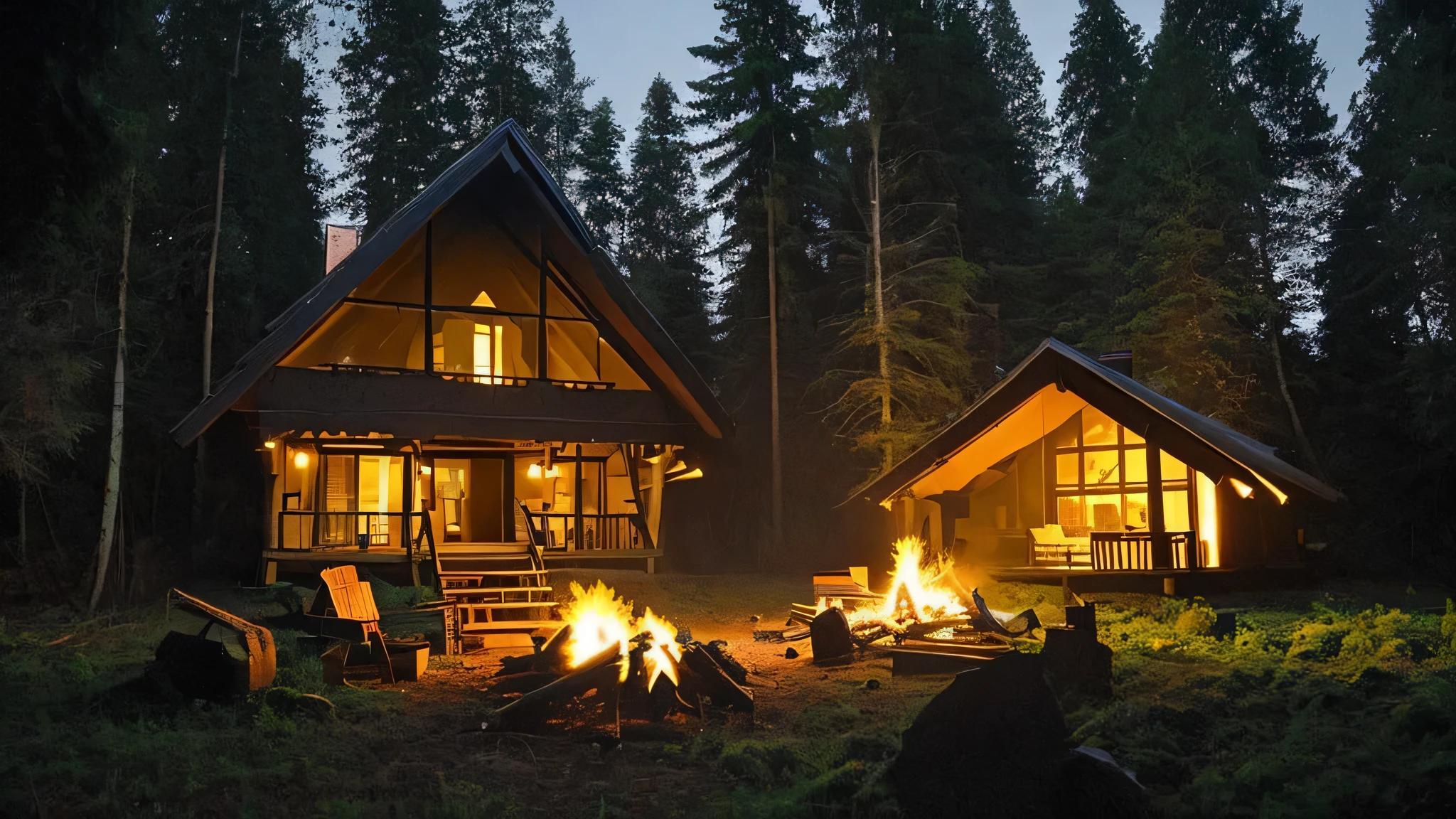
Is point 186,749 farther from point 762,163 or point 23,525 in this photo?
point 762,163

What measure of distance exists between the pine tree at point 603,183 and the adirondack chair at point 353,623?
26891mm

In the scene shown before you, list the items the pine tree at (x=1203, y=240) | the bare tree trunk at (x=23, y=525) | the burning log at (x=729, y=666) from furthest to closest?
1. the pine tree at (x=1203, y=240)
2. the bare tree trunk at (x=23, y=525)
3. the burning log at (x=729, y=666)

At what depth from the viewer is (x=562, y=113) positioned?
3916 centimetres

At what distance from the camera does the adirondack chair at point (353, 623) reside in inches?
404

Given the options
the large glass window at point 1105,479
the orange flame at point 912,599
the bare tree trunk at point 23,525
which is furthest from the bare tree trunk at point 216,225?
the large glass window at point 1105,479

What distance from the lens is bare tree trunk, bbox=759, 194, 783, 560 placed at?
2661 centimetres

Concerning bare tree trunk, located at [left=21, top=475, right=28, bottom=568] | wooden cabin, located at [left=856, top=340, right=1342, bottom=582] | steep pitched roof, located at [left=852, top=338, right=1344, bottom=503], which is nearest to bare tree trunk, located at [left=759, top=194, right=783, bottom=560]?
wooden cabin, located at [left=856, top=340, right=1342, bottom=582]

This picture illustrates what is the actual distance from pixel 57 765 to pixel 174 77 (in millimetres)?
22000

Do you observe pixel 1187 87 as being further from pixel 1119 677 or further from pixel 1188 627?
pixel 1119 677

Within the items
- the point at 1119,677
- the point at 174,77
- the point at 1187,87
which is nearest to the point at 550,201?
the point at 174,77

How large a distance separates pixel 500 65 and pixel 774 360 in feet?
55.6

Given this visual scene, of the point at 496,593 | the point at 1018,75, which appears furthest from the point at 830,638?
the point at 1018,75

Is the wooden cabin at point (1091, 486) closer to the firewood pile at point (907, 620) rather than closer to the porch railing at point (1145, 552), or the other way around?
the porch railing at point (1145, 552)

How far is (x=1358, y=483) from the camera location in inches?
1060
